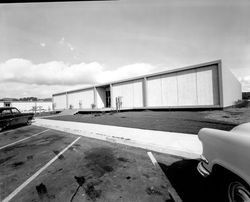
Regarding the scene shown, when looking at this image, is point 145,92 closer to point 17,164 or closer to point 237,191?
point 17,164

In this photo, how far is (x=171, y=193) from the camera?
7.77 ft

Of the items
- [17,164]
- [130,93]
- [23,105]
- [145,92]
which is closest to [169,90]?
[145,92]

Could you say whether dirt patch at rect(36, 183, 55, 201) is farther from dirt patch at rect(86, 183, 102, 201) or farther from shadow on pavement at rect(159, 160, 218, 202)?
shadow on pavement at rect(159, 160, 218, 202)

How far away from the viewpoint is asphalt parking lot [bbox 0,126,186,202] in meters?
2.40

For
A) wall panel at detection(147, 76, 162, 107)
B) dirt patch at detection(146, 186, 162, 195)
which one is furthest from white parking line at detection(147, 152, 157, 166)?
wall panel at detection(147, 76, 162, 107)

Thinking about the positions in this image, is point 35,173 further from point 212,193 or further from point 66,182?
point 212,193

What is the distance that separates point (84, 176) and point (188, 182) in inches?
96.8

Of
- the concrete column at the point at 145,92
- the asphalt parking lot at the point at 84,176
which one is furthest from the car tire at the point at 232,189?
the concrete column at the point at 145,92

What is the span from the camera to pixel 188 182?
8.78 ft

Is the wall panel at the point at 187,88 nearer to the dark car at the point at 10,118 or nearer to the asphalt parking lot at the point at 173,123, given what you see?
the asphalt parking lot at the point at 173,123

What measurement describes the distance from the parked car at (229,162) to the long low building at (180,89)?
15.2 meters

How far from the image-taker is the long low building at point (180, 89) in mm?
14711

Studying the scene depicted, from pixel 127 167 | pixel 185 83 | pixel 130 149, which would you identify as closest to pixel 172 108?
pixel 185 83

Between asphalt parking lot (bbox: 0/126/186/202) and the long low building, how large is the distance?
46.8 ft
